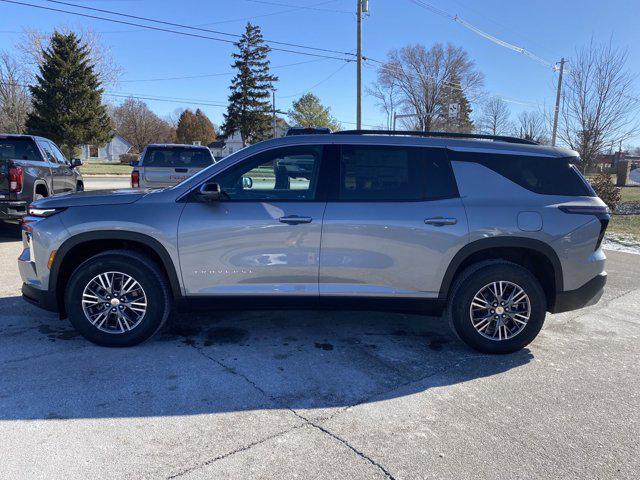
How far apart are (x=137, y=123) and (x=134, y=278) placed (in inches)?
3207

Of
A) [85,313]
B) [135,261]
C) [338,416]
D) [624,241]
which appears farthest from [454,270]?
[624,241]

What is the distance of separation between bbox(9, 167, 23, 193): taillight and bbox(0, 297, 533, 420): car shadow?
13.0 ft

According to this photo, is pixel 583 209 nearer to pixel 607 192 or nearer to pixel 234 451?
pixel 234 451

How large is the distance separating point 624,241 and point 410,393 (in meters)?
9.38

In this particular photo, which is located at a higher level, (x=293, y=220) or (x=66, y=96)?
(x=66, y=96)

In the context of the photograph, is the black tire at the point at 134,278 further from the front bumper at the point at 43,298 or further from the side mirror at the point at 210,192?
the side mirror at the point at 210,192

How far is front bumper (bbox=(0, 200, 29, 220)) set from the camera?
7980mm

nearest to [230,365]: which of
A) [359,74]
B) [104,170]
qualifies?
[359,74]

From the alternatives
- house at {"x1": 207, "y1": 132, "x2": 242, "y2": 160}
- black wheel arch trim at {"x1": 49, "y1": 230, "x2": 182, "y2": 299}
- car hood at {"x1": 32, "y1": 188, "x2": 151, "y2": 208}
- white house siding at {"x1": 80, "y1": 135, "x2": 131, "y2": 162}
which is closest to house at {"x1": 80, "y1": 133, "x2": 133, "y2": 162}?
white house siding at {"x1": 80, "y1": 135, "x2": 131, "y2": 162}

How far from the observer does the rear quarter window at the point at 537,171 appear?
4070mm

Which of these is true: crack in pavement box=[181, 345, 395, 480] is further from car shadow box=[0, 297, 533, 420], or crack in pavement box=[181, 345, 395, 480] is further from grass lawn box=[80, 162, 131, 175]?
grass lawn box=[80, 162, 131, 175]

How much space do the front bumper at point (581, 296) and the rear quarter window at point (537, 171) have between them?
0.78 metres

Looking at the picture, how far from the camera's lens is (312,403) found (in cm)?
327

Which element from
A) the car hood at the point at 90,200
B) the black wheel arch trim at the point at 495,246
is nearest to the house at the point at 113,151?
the car hood at the point at 90,200
